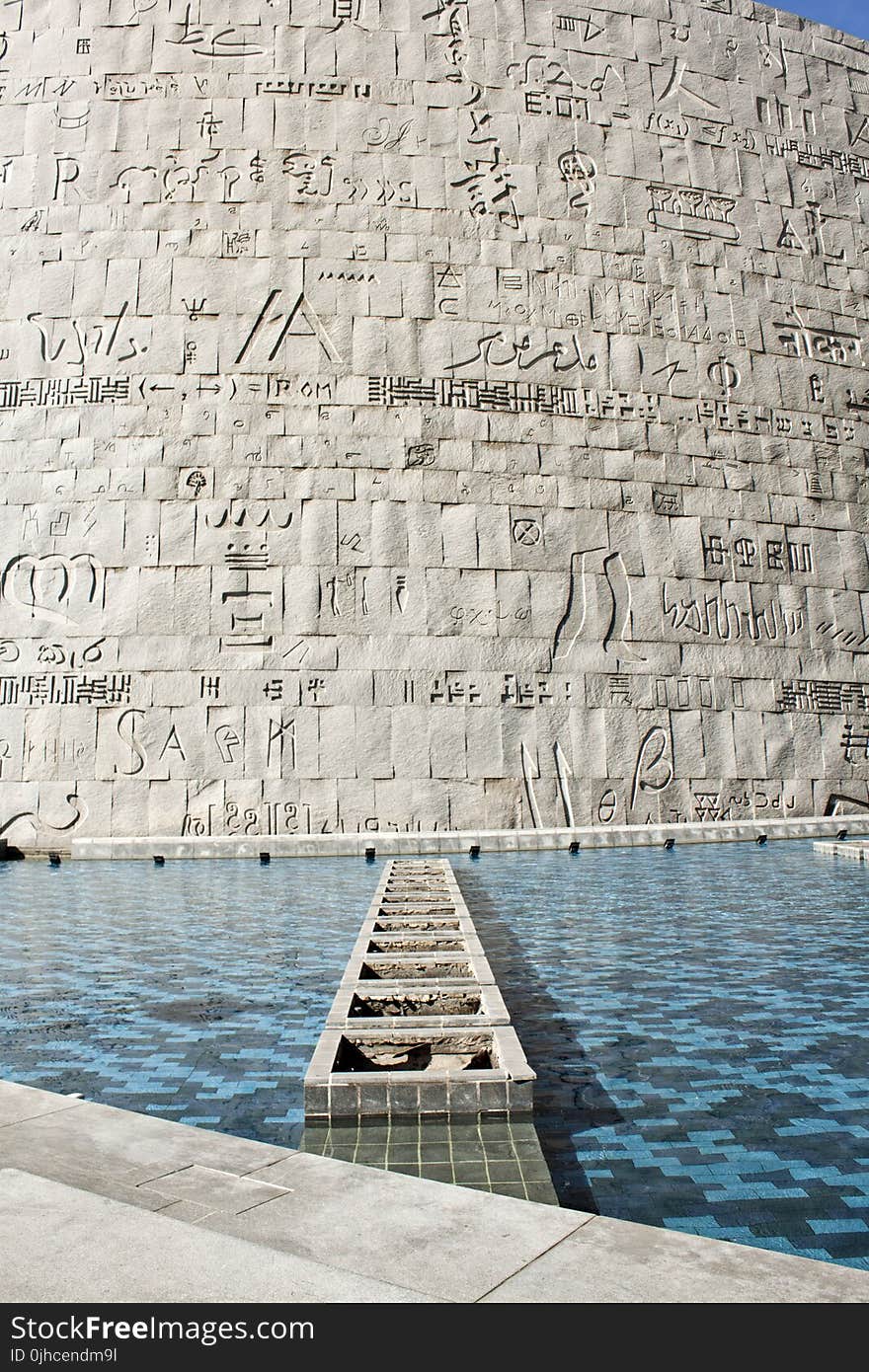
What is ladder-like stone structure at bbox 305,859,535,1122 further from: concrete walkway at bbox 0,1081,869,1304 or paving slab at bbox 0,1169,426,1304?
paving slab at bbox 0,1169,426,1304

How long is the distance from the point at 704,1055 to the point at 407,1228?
156 cm

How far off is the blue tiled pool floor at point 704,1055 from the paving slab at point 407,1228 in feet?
1.43

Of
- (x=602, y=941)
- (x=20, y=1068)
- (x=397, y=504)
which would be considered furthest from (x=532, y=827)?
(x=20, y=1068)

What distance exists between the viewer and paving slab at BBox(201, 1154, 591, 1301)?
1.35 meters

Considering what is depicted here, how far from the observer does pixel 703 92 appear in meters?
13.2

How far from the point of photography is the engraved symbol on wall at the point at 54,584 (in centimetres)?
1061

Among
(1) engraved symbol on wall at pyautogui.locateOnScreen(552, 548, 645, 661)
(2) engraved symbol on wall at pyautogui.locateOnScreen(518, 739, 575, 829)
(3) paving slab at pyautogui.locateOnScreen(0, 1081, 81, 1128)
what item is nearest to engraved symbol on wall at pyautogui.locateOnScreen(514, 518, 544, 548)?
(1) engraved symbol on wall at pyautogui.locateOnScreen(552, 548, 645, 661)

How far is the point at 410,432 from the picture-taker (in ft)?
36.9

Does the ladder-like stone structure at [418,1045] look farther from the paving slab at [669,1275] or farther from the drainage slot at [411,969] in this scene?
the paving slab at [669,1275]

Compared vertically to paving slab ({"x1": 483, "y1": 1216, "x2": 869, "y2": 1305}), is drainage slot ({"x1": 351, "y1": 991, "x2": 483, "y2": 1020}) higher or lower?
higher

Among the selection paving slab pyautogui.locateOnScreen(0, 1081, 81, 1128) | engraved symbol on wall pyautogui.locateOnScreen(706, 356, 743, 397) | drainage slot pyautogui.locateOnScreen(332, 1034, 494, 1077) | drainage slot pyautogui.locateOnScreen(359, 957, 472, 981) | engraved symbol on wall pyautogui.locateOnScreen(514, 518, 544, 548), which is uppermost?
engraved symbol on wall pyautogui.locateOnScreen(706, 356, 743, 397)

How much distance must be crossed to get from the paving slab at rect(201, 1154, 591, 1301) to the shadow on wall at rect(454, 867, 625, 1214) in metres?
0.40

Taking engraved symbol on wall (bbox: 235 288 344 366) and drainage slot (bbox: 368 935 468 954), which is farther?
engraved symbol on wall (bbox: 235 288 344 366)

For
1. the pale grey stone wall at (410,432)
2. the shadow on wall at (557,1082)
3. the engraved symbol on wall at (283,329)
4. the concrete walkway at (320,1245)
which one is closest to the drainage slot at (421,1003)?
the shadow on wall at (557,1082)
